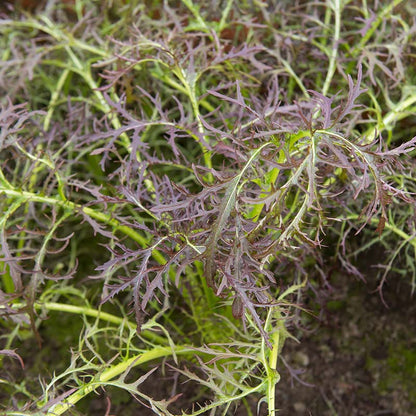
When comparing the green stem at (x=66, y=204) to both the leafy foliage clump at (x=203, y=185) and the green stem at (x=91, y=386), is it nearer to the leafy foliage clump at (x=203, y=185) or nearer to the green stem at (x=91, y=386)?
the leafy foliage clump at (x=203, y=185)

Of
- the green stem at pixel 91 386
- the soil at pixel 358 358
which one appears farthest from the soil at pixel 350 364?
the green stem at pixel 91 386

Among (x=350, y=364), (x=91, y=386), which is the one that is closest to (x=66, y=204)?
(x=91, y=386)

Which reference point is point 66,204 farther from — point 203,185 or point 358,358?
point 358,358

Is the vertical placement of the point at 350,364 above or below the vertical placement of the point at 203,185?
below

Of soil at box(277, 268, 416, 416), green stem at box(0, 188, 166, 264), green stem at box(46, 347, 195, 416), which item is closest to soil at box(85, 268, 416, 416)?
soil at box(277, 268, 416, 416)

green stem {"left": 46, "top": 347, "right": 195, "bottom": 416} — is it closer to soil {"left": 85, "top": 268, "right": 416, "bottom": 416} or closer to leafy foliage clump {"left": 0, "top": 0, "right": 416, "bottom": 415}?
leafy foliage clump {"left": 0, "top": 0, "right": 416, "bottom": 415}

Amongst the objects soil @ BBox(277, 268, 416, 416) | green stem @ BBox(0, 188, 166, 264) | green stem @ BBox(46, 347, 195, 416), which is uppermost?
green stem @ BBox(0, 188, 166, 264)

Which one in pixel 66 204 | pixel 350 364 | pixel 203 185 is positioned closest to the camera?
pixel 203 185

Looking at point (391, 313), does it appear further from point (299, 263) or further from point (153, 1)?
point (153, 1)

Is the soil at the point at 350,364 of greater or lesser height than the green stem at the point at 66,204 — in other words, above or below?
below
